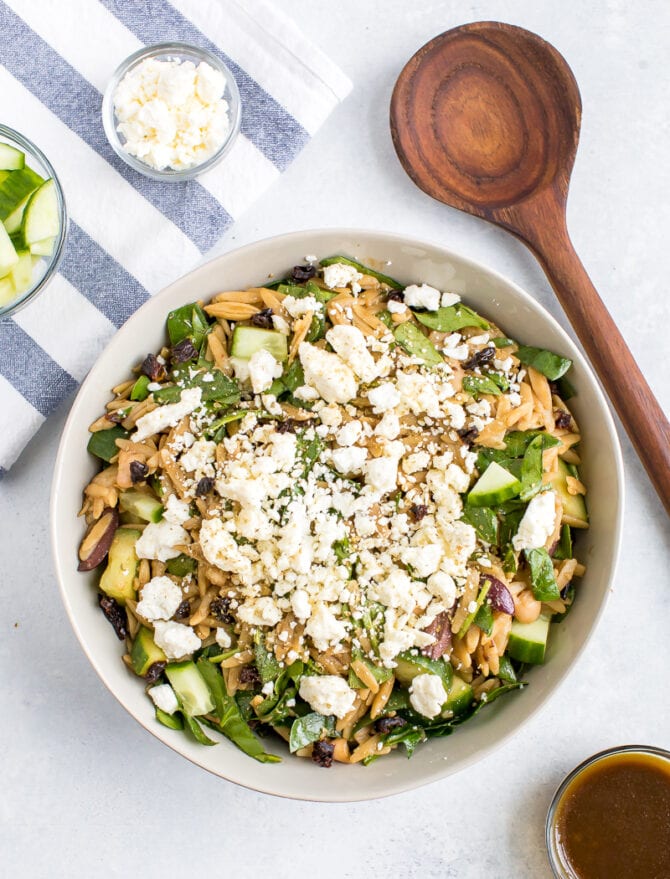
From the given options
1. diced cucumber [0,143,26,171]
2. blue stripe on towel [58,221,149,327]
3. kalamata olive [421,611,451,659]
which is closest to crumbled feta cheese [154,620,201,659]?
kalamata olive [421,611,451,659]

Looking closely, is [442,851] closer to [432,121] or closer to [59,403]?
[59,403]

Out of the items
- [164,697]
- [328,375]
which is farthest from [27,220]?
[164,697]

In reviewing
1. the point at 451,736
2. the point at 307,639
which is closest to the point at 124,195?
the point at 307,639

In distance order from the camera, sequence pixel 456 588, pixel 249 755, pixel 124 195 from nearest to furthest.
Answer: pixel 456 588 → pixel 249 755 → pixel 124 195

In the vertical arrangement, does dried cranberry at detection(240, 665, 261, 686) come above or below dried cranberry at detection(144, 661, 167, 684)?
above

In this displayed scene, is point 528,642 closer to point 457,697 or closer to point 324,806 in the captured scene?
point 457,697

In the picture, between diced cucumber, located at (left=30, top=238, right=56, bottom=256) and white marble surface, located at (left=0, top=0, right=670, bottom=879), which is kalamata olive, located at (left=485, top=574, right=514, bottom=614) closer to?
white marble surface, located at (left=0, top=0, right=670, bottom=879)
